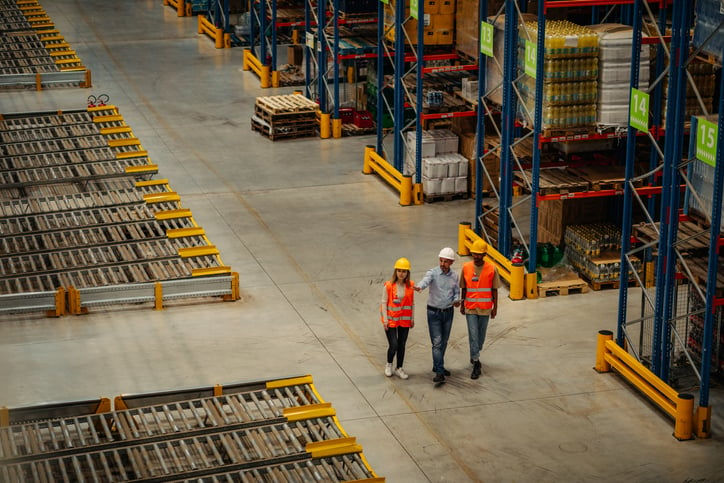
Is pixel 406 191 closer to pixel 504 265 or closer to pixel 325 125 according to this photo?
pixel 504 265

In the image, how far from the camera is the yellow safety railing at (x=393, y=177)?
63.7 ft

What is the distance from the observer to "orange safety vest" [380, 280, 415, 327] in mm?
12820

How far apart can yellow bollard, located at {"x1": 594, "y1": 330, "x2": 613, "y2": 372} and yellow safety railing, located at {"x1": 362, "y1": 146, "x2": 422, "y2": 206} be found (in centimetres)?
625

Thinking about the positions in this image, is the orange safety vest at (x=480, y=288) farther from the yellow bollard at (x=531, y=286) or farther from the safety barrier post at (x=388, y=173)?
the safety barrier post at (x=388, y=173)

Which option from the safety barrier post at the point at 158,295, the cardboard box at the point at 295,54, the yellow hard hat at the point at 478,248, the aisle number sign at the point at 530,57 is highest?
the aisle number sign at the point at 530,57

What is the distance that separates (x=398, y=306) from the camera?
42.2 ft

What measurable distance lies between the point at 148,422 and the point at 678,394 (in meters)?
5.00

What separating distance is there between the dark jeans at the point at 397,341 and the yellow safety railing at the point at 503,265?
2302mm

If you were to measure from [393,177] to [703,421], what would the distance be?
879 centimetres

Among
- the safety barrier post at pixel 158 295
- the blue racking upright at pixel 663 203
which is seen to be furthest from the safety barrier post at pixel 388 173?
the safety barrier post at pixel 158 295

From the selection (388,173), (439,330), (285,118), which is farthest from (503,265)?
(285,118)

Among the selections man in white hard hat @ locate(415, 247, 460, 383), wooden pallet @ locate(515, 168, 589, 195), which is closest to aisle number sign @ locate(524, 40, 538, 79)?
wooden pallet @ locate(515, 168, 589, 195)

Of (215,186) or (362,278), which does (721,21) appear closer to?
(362,278)

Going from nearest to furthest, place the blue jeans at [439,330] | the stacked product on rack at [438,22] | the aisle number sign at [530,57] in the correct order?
the blue jeans at [439,330], the aisle number sign at [530,57], the stacked product on rack at [438,22]
